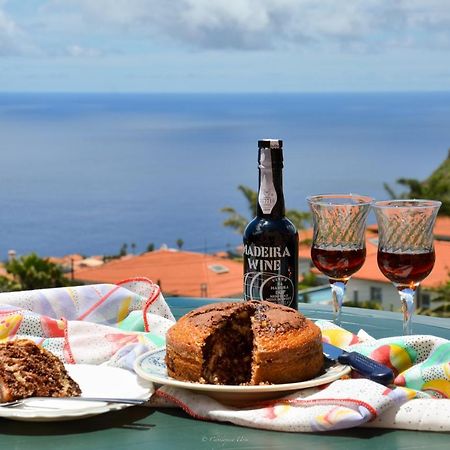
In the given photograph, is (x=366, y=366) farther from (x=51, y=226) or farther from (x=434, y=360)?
(x=51, y=226)

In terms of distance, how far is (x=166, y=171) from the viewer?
10731cm

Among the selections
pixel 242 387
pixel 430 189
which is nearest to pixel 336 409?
pixel 242 387

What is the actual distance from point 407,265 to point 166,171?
106 meters

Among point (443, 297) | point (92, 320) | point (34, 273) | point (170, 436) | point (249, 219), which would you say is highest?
point (249, 219)

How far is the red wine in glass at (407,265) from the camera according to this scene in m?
2.12

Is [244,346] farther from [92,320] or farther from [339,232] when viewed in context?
[92,320]

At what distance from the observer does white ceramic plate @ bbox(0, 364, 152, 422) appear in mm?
1746

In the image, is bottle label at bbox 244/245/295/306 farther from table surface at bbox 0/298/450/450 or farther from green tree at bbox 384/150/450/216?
green tree at bbox 384/150/450/216

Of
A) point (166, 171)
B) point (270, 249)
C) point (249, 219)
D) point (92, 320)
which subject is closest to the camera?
point (270, 249)

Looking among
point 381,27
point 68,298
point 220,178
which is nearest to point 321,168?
point 220,178

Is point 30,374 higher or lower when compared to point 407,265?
lower

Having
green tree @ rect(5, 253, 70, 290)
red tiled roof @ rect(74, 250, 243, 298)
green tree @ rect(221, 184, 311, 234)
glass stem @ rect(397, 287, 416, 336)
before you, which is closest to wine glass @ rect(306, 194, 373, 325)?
glass stem @ rect(397, 287, 416, 336)

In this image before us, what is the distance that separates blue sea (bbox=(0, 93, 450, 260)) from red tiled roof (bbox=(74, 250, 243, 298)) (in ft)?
54.8

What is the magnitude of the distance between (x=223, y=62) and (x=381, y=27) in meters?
31.4
